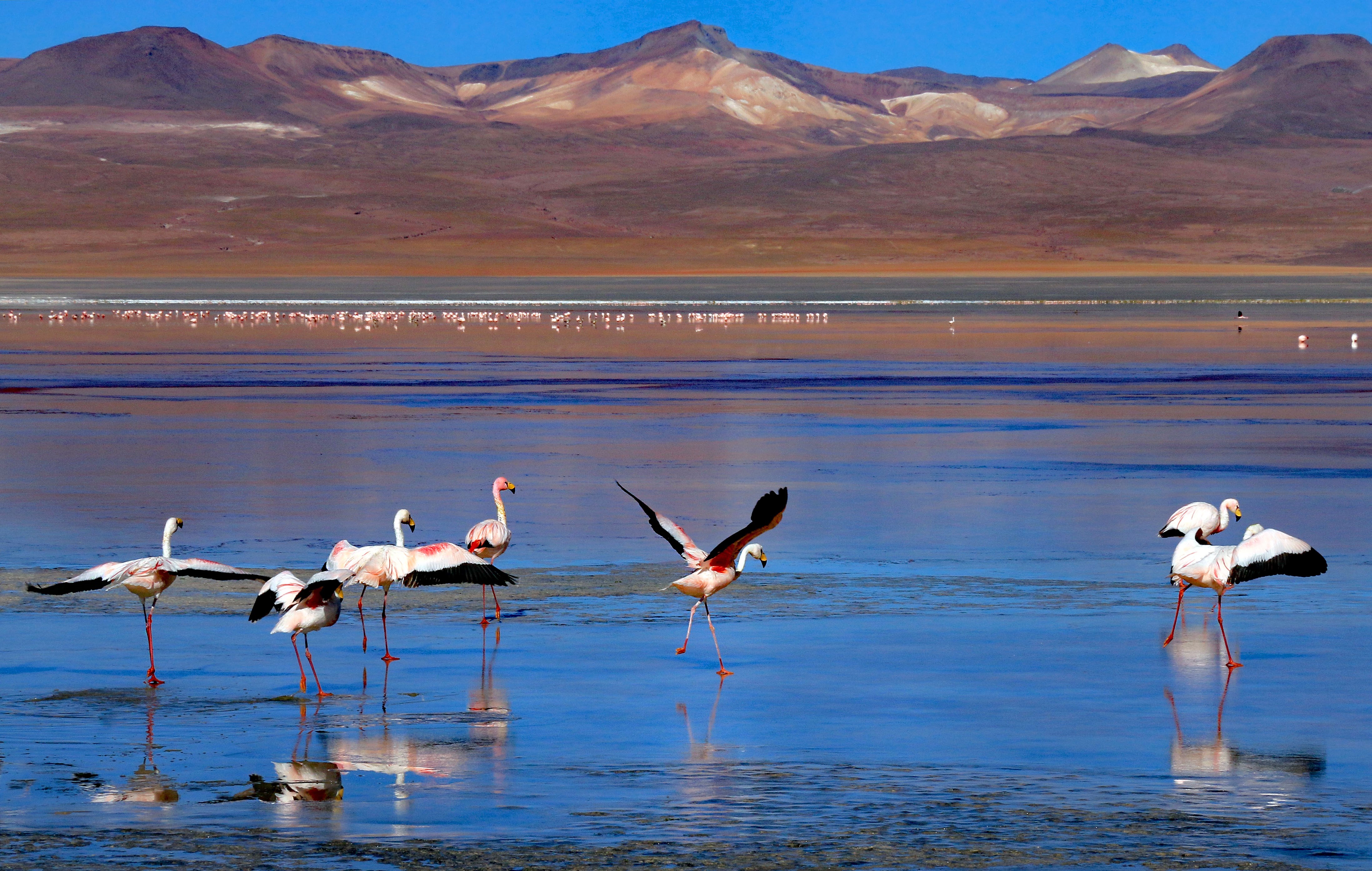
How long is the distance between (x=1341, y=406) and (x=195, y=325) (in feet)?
113

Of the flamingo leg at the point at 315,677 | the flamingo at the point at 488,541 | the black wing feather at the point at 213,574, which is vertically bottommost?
the flamingo leg at the point at 315,677

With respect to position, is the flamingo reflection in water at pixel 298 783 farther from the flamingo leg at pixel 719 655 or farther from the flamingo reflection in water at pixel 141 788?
the flamingo leg at pixel 719 655

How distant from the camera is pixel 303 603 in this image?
9156mm

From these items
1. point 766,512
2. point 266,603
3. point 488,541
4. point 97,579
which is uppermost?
point 766,512

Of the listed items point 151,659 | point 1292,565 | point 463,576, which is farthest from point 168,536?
point 1292,565

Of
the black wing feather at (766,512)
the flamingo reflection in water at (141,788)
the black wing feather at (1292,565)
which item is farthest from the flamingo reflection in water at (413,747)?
the black wing feather at (1292,565)

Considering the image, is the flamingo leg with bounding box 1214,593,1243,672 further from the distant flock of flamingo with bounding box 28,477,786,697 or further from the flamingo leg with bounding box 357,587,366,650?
the flamingo leg with bounding box 357,587,366,650

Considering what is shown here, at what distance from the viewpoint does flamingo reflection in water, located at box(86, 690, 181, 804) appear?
7.32 metres

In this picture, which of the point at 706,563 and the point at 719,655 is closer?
the point at 719,655

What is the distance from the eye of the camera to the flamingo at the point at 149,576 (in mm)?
9430

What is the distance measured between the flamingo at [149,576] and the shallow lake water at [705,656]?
0.99 feet

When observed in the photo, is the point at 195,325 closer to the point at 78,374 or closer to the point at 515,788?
the point at 78,374

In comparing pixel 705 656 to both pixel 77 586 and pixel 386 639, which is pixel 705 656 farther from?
pixel 77 586

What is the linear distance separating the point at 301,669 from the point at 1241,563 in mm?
4699
